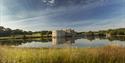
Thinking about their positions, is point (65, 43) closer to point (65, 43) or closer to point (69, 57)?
point (65, 43)

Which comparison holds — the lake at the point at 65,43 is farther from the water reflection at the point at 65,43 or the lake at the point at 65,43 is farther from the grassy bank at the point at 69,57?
the grassy bank at the point at 69,57

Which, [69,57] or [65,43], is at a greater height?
[65,43]

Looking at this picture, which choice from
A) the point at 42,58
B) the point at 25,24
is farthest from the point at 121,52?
the point at 25,24

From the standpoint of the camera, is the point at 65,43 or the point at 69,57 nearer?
the point at 69,57

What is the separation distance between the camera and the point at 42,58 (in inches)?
195

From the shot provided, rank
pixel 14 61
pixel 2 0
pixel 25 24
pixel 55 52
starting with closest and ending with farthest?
1. pixel 14 61
2. pixel 55 52
3. pixel 2 0
4. pixel 25 24

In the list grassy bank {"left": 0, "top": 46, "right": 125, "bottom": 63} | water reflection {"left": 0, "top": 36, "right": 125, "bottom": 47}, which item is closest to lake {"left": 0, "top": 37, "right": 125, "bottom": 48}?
water reflection {"left": 0, "top": 36, "right": 125, "bottom": 47}

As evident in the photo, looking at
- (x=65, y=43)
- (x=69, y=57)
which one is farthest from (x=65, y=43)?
(x=69, y=57)

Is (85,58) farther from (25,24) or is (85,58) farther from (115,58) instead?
(25,24)

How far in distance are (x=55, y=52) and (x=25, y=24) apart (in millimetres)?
2150

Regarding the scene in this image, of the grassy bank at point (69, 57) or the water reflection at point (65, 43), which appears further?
the water reflection at point (65, 43)

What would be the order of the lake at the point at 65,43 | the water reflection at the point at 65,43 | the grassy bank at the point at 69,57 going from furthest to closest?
1. the water reflection at the point at 65,43
2. the lake at the point at 65,43
3. the grassy bank at the point at 69,57

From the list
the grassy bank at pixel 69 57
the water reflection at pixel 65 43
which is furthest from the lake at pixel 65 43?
the grassy bank at pixel 69 57

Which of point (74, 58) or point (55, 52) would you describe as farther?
point (55, 52)
